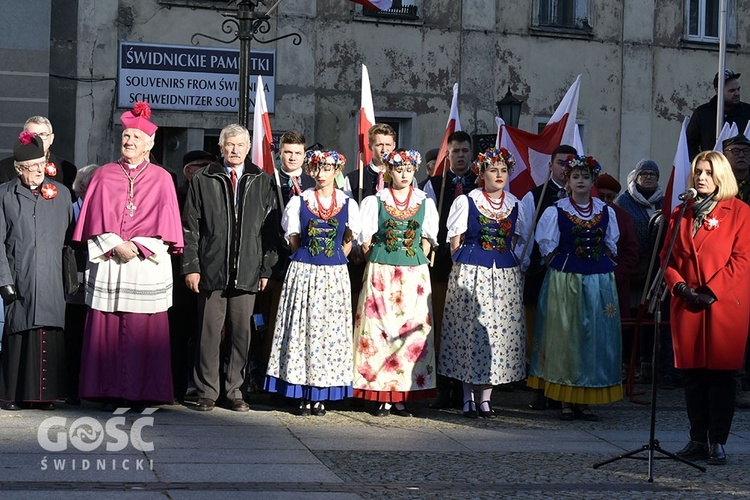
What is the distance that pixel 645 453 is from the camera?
9.03m

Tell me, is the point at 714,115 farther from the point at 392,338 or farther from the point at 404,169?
the point at 392,338

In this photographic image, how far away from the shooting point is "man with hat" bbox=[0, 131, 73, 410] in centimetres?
996

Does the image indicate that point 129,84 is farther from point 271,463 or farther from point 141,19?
point 271,463

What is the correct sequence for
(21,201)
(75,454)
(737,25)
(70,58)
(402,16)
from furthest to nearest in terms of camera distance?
(737,25), (402,16), (70,58), (21,201), (75,454)

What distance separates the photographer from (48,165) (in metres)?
10.2

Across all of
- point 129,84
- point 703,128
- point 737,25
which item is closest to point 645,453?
point 703,128

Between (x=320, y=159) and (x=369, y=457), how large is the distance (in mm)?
2631

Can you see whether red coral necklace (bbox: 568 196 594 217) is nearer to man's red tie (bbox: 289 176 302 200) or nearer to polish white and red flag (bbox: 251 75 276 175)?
man's red tie (bbox: 289 176 302 200)

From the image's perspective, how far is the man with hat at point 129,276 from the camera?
998cm

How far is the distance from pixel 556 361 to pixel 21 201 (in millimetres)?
4161

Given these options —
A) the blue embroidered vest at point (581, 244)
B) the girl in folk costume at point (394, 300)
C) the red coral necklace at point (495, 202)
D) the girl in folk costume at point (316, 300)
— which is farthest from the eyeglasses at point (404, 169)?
the blue embroidered vest at point (581, 244)

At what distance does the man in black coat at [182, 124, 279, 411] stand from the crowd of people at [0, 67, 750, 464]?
1cm

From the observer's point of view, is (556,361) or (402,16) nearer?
(556,361)

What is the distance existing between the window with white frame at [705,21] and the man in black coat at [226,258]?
14.5 m
